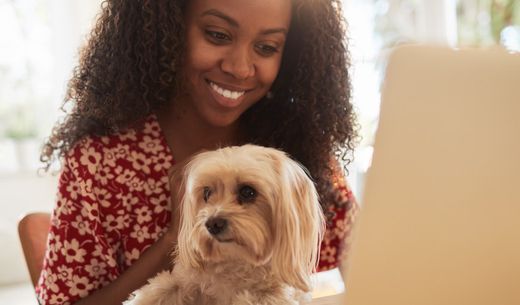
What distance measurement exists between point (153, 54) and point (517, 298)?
3.30ft

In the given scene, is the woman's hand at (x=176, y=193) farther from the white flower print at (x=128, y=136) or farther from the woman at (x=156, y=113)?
the white flower print at (x=128, y=136)

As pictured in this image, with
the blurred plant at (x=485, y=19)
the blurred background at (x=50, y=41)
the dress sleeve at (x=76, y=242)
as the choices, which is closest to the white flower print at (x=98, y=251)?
the dress sleeve at (x=76, y=242)

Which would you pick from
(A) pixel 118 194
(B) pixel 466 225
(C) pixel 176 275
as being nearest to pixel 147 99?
(A) pixel 118 194

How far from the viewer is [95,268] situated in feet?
4.34

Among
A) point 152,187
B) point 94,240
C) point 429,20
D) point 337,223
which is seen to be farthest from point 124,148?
point 429,20

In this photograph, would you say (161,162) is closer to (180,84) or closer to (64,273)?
(180,84)

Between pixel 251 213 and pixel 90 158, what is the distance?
1.48 feet

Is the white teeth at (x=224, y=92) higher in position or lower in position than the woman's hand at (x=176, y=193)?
higher

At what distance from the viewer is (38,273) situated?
1393mm

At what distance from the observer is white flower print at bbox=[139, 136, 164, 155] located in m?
1.38

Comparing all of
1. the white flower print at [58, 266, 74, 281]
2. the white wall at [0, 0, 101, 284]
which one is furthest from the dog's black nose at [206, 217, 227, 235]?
the white wall at [0, 0, 101, 284]

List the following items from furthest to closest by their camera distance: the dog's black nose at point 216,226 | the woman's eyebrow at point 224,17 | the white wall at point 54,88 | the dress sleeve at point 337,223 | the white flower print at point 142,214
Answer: the white wall at point 54,88, the dress sleeve at point 337,223, the white flower print at point 142,214, the woman's eyebrow at point 224,17, the dog's black nose at point 216,226

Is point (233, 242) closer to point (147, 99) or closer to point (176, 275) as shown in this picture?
point (176, 275)

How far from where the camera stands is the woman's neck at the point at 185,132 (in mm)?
1431
